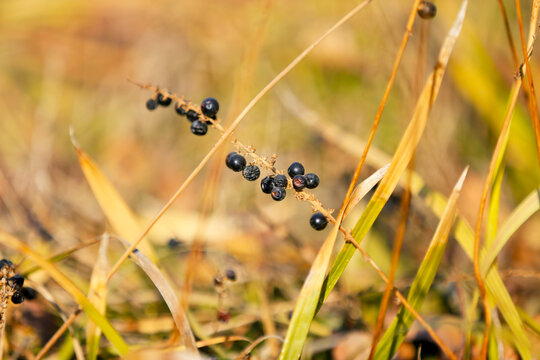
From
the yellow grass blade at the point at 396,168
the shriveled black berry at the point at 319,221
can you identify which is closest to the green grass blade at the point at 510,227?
the yellow grass blade at the point at 396,168

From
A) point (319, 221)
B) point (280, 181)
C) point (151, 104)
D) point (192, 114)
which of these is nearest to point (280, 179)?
point (280, 181)

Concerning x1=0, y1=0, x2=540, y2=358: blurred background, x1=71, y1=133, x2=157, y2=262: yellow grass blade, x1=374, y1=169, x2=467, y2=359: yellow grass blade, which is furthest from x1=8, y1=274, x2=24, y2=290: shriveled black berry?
x1=374, y1=169, x2=467, y2=359: yellow grass blade

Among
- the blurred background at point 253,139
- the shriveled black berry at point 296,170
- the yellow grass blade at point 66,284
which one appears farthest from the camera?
the blurred background at point 253,139

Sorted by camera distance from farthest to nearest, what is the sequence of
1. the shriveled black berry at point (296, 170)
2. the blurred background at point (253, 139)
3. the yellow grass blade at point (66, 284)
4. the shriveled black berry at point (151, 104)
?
1. the blurred background at point (253, 139)
2. the shriveled black berry at point (151, 104)
3. the shriveled black berry at point (296, 170)
4. the yellow grass blade at point (66, 284)

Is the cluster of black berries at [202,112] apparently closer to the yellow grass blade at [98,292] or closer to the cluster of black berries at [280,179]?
the cluster of black berries at [280,179]

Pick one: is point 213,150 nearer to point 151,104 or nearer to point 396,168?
point 151,104

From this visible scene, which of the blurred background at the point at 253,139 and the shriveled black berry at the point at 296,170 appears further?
the blurred background at the point at 253,139
